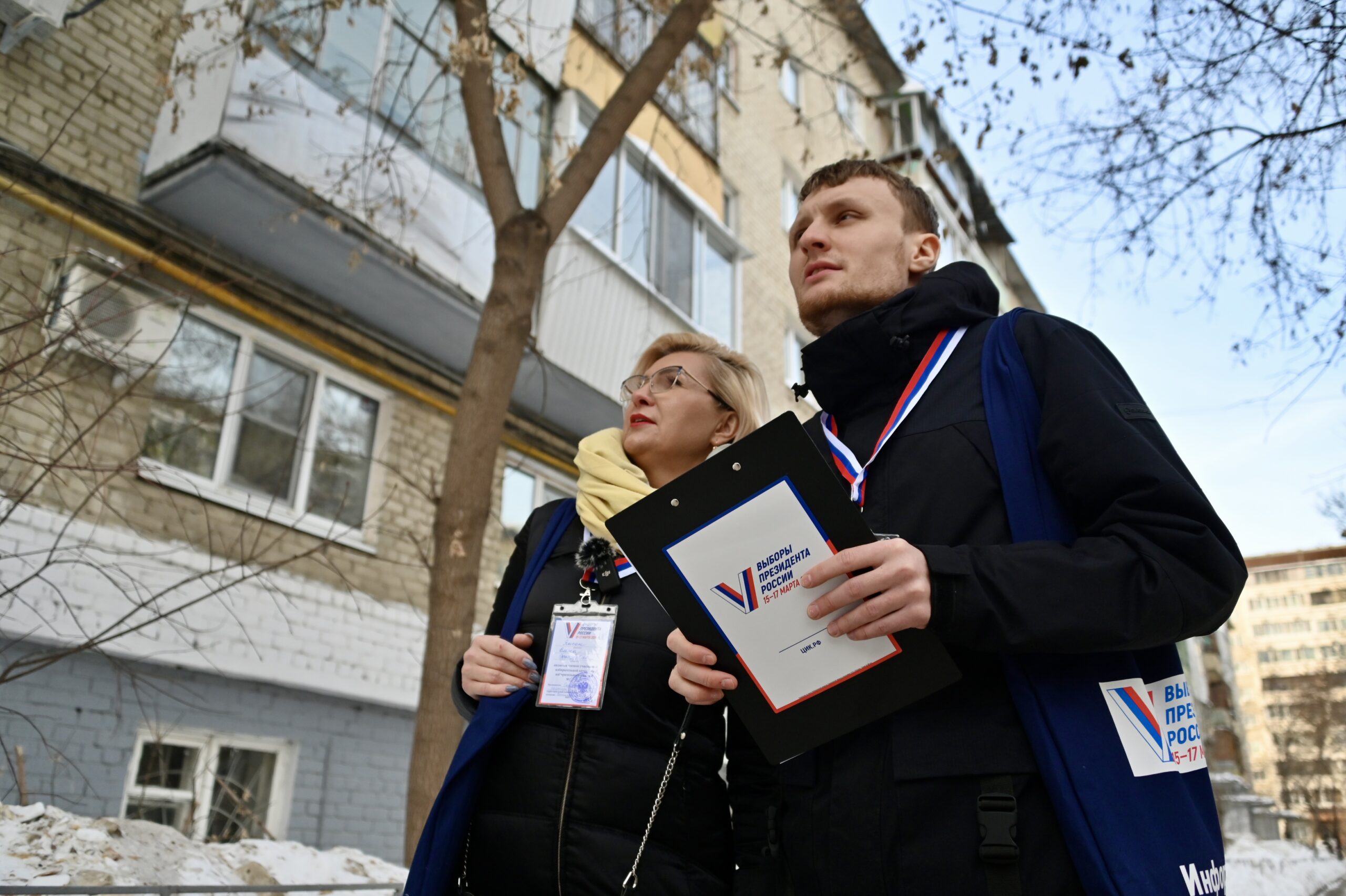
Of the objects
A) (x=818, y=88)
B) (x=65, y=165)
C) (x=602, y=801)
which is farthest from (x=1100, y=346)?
(x=818, y=88)

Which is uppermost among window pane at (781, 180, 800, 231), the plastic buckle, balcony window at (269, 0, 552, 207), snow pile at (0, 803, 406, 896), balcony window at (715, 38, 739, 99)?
balcony window at (715, 38, 739, 99)

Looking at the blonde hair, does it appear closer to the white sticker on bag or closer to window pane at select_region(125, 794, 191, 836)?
the white sticker on bag

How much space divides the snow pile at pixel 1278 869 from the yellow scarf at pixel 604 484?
5285 millimetres

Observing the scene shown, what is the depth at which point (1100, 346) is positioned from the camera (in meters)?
1.63

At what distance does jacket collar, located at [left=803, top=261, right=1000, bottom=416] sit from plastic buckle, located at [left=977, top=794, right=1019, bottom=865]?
76 centimetres

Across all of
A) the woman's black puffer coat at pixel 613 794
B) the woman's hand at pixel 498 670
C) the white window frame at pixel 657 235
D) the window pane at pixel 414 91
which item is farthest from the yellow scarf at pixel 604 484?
the white window frame at pixel 657 235

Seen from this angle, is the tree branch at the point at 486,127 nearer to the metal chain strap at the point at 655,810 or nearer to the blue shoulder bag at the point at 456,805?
the blue shoulder bag at the point at 456,805

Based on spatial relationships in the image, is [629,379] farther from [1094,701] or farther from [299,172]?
[299,172]

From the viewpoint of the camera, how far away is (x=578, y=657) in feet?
7.14

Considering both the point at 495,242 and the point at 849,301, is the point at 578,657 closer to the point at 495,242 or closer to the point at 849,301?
the point at 849,301

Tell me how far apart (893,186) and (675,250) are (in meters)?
9.42

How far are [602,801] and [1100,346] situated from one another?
4.48ft

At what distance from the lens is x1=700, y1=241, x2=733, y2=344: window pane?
39.2 feet

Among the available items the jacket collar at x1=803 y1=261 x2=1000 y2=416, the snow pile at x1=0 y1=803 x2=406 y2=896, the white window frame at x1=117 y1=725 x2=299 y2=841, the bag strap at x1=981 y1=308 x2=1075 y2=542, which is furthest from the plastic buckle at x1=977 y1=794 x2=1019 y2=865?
the white window frame at x1=117 y1=725 x2=299 y2=841
